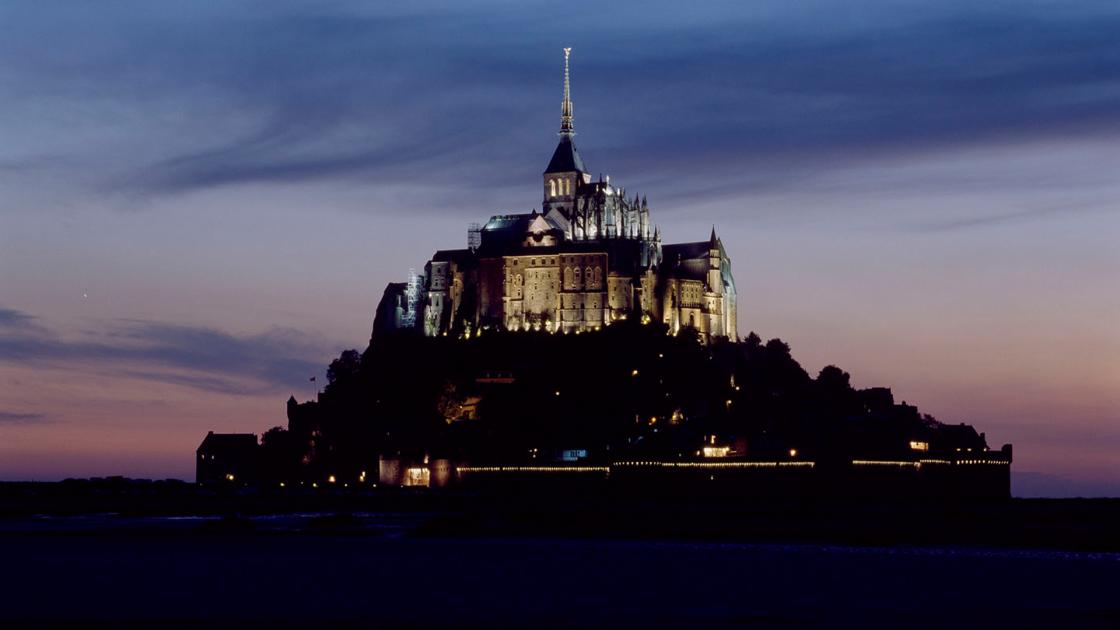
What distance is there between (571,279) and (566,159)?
26573 millimetres

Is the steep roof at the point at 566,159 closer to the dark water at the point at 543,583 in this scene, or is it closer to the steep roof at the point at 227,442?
the steep roof at the point at 227,442

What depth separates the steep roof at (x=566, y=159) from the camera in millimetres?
189375

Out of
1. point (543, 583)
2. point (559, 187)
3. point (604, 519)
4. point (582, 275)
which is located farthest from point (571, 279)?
point (543, 583)

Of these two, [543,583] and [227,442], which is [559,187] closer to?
[227,442]

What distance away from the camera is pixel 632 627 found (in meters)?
45.4

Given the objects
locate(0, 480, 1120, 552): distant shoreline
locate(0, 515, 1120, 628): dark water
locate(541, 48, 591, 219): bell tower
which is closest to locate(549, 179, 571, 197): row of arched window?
locate(541, 48, 591, 219): bell tower

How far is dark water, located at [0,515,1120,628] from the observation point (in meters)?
48.1

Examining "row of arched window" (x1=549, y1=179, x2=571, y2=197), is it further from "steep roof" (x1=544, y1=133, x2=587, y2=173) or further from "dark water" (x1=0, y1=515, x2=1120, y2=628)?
"dark water" (x1=0, y1=515, x2=1120, y2=628)

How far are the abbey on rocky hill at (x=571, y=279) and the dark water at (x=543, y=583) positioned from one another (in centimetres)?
8215

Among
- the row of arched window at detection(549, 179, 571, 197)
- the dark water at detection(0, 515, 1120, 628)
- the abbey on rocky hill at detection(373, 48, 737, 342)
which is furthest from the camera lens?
the row of arched window at detection(549, 179, 571, 197)

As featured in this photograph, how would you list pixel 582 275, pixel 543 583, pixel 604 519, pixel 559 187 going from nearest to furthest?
1. pixel 543 583
2. pixel 604 519
3. pixel 582 275
4. pixel 559 187

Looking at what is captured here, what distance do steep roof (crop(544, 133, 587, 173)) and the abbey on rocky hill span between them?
423cm

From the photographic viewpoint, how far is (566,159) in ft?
626

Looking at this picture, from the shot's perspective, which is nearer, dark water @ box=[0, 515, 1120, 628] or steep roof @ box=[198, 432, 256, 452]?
dark water @ box=[0, 515, 1120, 628]
